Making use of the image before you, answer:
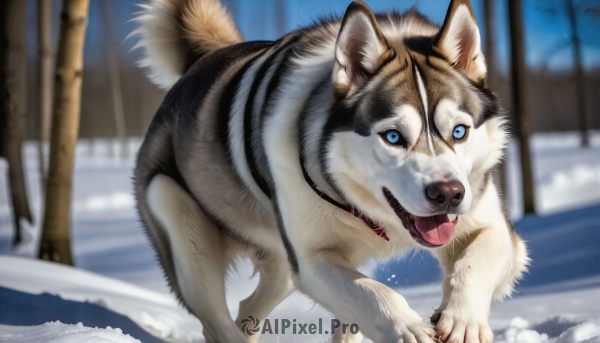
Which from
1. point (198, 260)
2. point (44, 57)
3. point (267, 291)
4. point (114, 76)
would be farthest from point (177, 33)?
point (114, 76)

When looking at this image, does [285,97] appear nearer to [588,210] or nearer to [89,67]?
[588,210]

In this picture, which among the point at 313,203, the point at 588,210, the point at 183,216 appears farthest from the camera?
the point at 588,210

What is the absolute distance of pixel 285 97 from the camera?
2.32 metres

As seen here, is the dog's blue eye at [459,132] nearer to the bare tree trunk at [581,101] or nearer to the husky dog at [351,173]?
the husky dog at [351,173]

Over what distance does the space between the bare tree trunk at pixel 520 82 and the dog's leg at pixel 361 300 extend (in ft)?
15.7

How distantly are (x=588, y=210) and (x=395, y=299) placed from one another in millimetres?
4655

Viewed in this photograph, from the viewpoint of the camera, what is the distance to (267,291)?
330 centimetres

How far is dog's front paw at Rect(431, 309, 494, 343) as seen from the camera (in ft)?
6.12

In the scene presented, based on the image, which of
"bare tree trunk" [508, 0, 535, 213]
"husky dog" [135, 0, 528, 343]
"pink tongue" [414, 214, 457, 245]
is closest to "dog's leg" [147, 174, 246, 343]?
"husky dog" [135, 0, 528, 343]

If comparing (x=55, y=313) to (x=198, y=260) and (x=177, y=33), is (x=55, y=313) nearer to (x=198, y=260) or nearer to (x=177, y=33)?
(x=198, y=260)

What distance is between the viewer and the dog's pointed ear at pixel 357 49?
2068 mm

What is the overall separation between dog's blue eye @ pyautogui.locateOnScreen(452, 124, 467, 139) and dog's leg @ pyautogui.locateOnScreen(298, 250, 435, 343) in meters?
0.54

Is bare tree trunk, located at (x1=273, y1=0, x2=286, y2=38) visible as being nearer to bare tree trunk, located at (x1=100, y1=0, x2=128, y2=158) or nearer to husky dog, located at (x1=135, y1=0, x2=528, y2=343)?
bare tree trunk, located at (x1=100, y1=0, x2=128, y2=158)

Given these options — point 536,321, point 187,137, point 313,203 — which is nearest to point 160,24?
point 187,137
